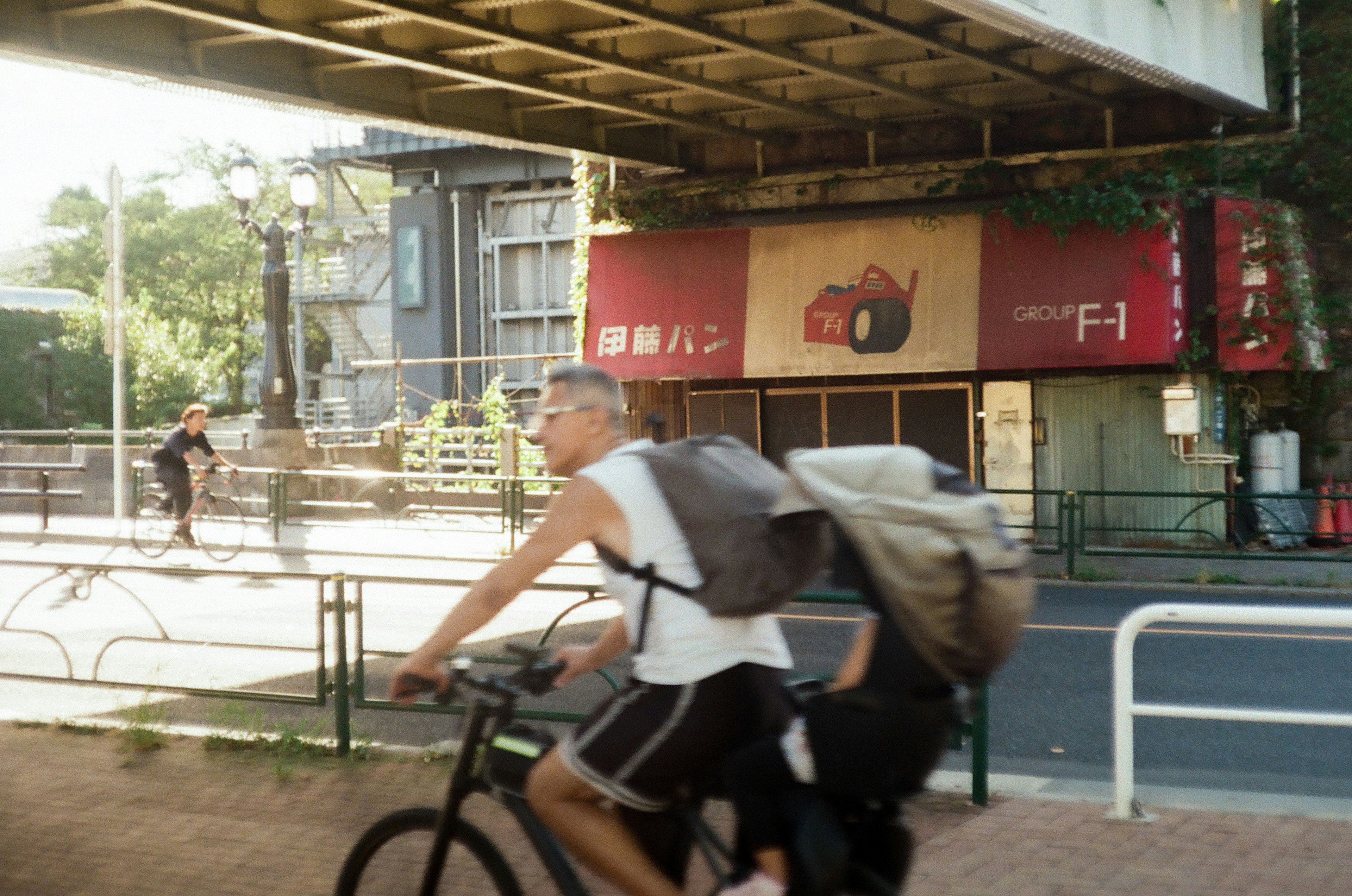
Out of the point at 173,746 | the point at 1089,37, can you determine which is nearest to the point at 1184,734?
the point at 173,746

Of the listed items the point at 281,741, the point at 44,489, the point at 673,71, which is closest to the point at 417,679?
the point at 281,741

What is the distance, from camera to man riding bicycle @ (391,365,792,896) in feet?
11.4

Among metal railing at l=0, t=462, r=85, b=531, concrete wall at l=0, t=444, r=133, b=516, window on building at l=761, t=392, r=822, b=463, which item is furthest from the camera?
concrete wall at l=0, t=444, r=133, b=516

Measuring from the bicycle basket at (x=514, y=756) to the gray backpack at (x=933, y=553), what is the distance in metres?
1.04

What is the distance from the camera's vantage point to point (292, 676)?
8266mm

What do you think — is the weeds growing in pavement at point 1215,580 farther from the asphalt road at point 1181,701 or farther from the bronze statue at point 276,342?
the bronze statue at point 276,342

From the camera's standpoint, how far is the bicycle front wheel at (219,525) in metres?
20.2

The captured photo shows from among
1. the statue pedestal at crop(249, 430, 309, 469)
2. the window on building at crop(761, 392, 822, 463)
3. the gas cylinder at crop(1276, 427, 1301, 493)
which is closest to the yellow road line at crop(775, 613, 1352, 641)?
the gas cylinder at crop(1276, 427, 1301, 493)

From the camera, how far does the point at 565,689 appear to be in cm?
980

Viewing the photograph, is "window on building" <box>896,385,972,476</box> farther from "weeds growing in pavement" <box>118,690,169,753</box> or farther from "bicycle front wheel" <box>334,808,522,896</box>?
"bicycle front wheel" <box>334,808,522,896</box>

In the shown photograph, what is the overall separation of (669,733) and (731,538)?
1.61 feet

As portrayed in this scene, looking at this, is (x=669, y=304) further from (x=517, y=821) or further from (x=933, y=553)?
(x=933, y=553)

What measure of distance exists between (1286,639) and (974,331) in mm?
9167

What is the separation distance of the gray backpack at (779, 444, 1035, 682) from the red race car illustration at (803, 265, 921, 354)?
18671 millimetres
